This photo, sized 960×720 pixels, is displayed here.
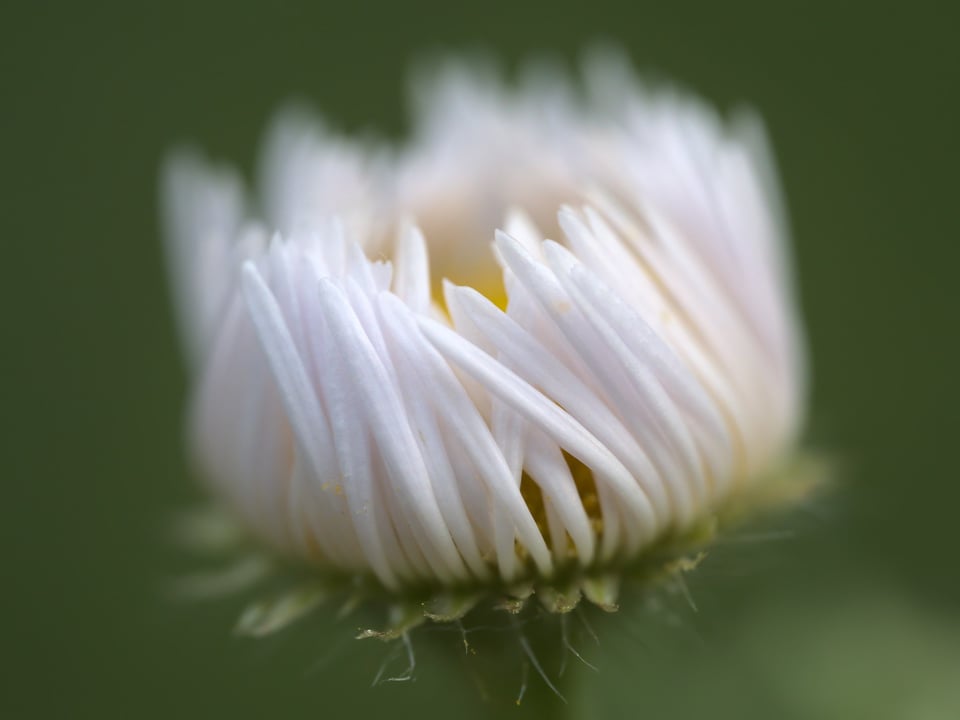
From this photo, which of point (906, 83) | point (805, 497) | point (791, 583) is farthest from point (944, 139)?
point (805, 497)

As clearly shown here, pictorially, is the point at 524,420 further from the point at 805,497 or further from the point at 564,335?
the point at 805,497

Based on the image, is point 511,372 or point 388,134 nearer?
point 511,372

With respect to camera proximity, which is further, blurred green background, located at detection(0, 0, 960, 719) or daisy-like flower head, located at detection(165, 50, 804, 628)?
blurred green background, located at detection(0, 0, 960, 719)

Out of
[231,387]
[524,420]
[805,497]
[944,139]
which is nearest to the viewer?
[524,420]

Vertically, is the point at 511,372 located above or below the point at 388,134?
below
